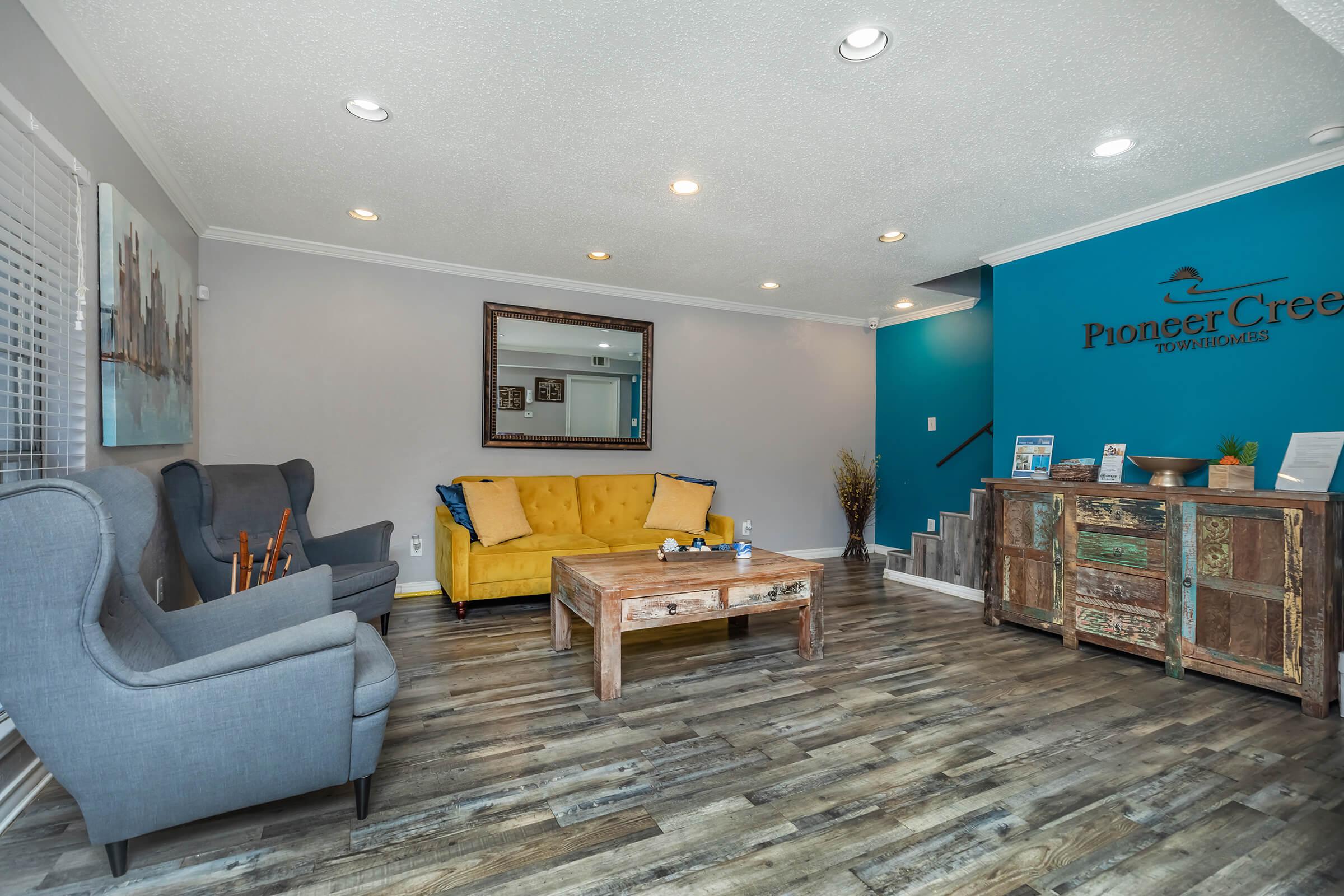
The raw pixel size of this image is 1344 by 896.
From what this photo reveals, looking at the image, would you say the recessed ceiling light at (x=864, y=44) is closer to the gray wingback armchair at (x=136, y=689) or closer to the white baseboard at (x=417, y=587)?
the gray wingback armchair at (x=136, y=689)

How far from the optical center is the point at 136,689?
4.72 feet

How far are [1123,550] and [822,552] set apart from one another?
3.27 meters

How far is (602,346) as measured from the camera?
526 cm

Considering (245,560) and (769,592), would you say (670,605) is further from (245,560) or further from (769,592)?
(245,560)

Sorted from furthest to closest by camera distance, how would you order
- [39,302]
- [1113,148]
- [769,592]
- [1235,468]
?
[769,592]
[1235,468]
[1113,148]
[39,302]

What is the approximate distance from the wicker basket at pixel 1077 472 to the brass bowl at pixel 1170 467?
295 millimetres

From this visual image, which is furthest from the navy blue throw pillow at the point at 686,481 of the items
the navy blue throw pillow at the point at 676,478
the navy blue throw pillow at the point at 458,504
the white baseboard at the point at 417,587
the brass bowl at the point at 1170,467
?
the brass bowl at the point at 1170,467

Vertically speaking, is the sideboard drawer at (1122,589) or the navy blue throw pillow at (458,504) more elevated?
the navy blue throw pillow at (458,504)

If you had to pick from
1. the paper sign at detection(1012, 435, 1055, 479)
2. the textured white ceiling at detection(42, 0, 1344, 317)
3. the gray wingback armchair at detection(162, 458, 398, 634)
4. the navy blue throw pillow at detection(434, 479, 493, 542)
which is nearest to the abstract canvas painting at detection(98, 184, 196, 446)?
the gray wingback armchair at detection(162, 458, 398, 634)

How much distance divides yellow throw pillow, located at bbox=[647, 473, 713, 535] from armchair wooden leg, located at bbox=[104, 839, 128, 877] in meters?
3.65

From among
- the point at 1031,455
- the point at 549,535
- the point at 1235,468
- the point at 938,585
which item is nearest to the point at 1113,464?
the point at 1031,455

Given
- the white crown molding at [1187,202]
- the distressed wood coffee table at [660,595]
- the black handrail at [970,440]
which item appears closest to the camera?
the distressed wood coffee table at [660,595]

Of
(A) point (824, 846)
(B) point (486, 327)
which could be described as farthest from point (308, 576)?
(B) point (486, 327)

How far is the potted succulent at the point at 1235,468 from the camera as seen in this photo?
2.94 meters
